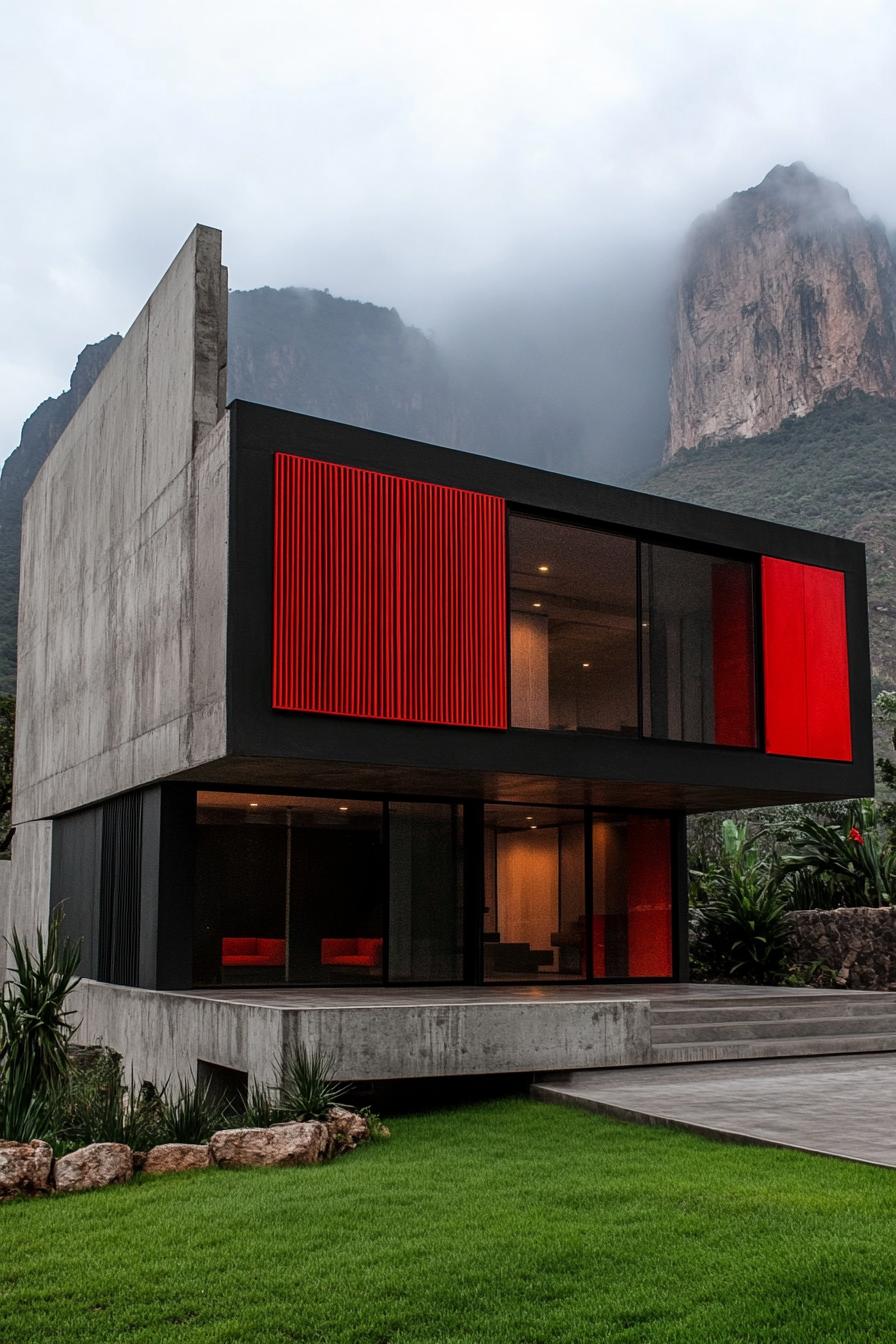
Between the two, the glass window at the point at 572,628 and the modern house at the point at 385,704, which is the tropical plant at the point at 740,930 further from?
the glass window at the point at 572,628

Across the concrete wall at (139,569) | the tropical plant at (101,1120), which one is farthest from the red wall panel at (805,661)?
the tropical plant at (101,1120)

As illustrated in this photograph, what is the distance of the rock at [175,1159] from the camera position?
7.99 metres

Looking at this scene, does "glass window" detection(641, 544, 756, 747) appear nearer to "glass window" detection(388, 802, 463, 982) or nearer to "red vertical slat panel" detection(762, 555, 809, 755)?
"red vertical slat panel" detection(762, 555, 809, 755)

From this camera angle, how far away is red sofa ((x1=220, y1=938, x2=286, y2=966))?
48.6 feet

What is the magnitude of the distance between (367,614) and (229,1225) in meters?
7.61

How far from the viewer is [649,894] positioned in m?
18.0

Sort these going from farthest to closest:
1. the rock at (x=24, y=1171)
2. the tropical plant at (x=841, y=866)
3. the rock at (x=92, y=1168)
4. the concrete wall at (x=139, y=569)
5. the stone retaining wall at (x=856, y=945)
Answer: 1. the tropical plant at (x=841, y=866)
2. the stone retaining wall at (x=856, y=945)
3. the concrete wall at (x=139, y=569)
4. the rock at (x=92, y=1168)
5. the rock at (x=24, y=1171)

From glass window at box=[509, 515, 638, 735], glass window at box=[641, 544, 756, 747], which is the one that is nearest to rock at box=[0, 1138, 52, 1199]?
glass window at box=[509, 515, 638, 735]

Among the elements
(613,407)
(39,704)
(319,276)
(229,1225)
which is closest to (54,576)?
(39,704)

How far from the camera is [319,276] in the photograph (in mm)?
157875

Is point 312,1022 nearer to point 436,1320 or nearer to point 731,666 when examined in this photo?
point 436,1320

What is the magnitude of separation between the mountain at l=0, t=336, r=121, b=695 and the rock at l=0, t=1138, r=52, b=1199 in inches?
994

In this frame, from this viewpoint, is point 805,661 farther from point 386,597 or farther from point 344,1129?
point 344,1129

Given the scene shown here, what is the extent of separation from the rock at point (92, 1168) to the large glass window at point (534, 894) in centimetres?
871
